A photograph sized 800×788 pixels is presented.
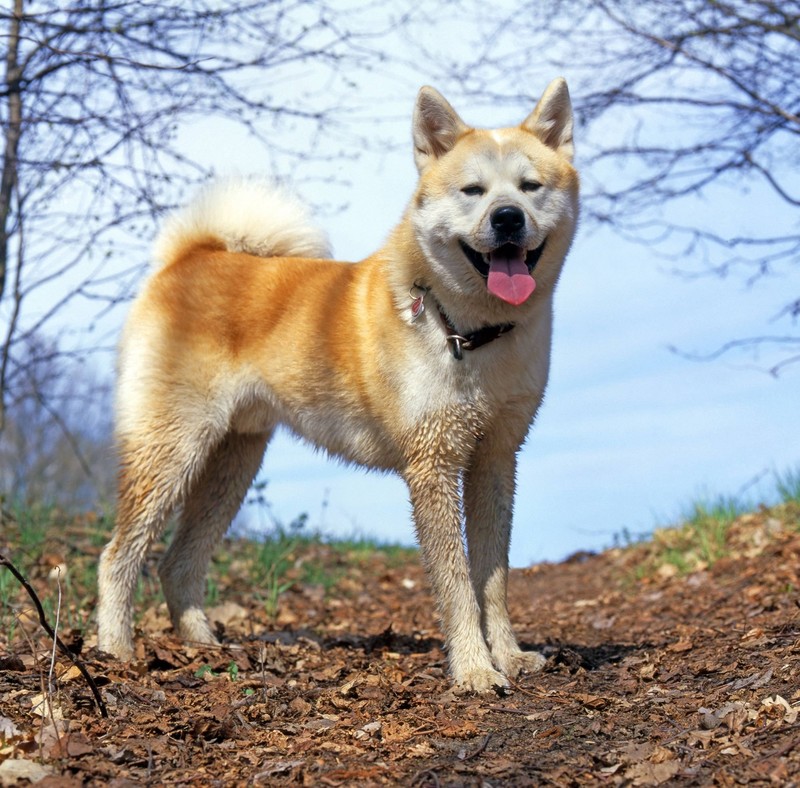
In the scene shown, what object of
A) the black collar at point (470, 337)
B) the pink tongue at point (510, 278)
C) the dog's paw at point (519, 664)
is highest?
the pink tongue at point (510, 278)

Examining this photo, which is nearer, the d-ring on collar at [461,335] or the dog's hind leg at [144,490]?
the d-ring on collar at [461,335]

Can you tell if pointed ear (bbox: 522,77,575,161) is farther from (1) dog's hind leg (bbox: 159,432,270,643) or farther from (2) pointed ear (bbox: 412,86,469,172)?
(1) dog's hind leg (bbox: 159,432,270,643)

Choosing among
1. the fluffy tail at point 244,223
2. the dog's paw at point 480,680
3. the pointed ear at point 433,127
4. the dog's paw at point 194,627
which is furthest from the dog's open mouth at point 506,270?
the dog's paw at point 194,627

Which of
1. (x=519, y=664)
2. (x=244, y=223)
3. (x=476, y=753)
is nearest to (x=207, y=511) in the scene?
(x=244, y=223)

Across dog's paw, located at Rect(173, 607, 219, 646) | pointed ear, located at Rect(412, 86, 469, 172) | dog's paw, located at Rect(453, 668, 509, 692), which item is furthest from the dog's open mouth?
dog's paw, located at Rect(173, 607, 219, 646)

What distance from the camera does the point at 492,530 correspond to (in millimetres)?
4512

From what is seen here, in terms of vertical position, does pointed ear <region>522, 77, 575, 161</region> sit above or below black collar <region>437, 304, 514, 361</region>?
above

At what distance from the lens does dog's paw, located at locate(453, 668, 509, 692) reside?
4.01m

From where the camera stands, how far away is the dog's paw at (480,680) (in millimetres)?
4008

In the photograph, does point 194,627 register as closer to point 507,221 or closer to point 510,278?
point 510,278

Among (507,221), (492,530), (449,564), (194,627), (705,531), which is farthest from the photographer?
(705,531)

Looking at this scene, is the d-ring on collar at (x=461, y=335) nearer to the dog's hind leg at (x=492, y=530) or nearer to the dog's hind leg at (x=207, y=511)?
the dog's hind leg at (x=492, y=530)

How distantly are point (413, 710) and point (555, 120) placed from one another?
8.85 ft

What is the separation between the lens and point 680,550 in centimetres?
829
